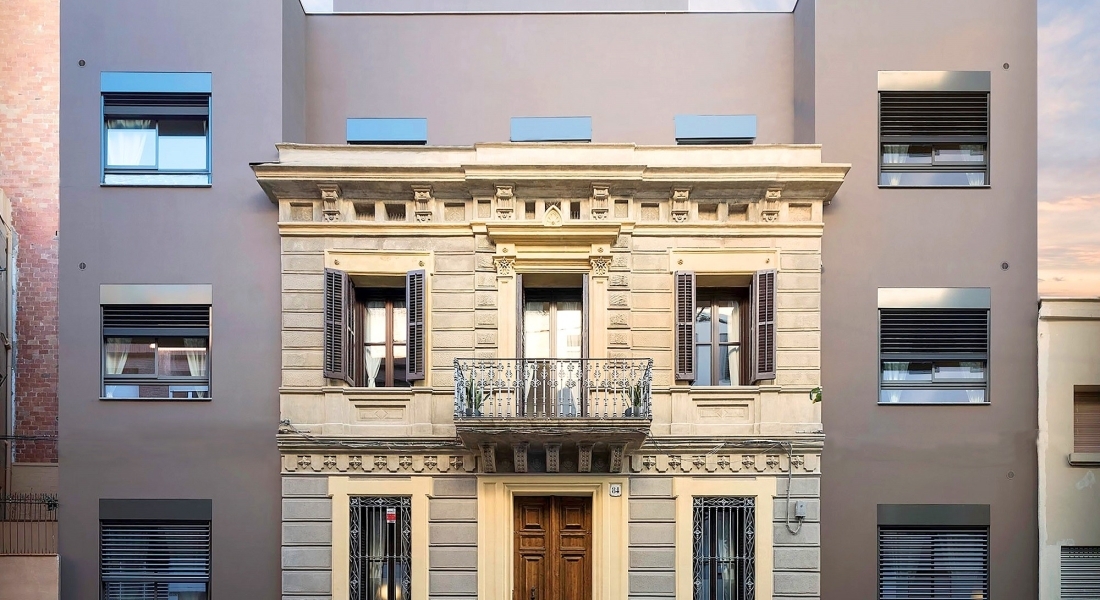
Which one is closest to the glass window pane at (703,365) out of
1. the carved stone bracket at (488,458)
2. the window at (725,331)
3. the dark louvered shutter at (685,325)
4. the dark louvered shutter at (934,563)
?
the window at (725,331)

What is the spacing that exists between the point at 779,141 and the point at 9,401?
51.8 feet

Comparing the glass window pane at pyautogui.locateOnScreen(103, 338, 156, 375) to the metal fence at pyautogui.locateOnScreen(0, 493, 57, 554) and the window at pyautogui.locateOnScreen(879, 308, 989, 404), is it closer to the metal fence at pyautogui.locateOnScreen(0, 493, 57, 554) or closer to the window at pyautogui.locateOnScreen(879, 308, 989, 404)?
the metal fence at pyautogui.locateOnScreen(0, 493, 57, 554)

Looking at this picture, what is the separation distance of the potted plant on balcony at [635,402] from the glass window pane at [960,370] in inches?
201

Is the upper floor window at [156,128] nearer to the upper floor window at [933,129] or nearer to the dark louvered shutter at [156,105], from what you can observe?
the dark louvered shutter at [156,105]

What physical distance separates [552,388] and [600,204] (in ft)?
10.1

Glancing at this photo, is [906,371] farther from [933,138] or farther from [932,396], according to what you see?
[933,138]

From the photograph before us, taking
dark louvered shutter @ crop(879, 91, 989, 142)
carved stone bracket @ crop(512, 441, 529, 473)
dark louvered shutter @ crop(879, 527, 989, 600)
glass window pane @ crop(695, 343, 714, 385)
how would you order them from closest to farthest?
carved stone bracket @ crop(512, 441, 529, 473)
dark louvered shutter @ crop(879, 527, 989, 600)
glass window pane @ crop(695, 343, 714, 385)
dark louvered shutter @ crop(879, 91, 989, 142)

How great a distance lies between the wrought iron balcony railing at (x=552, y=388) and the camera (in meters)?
11.7

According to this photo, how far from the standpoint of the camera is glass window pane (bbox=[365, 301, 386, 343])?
43.3 feet

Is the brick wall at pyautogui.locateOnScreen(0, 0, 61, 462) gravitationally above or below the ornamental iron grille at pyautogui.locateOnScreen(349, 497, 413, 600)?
above

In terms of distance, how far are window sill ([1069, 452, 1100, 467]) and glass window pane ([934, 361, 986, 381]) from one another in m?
1.84

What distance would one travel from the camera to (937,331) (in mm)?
12836

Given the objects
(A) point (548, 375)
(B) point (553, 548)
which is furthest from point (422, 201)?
(B) point (553, 548)

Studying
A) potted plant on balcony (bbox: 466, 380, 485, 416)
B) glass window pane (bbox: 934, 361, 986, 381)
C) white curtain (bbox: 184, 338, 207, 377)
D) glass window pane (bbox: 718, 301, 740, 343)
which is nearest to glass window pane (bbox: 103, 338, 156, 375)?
white curtain (bbox: 184, 338, 207, 377)
